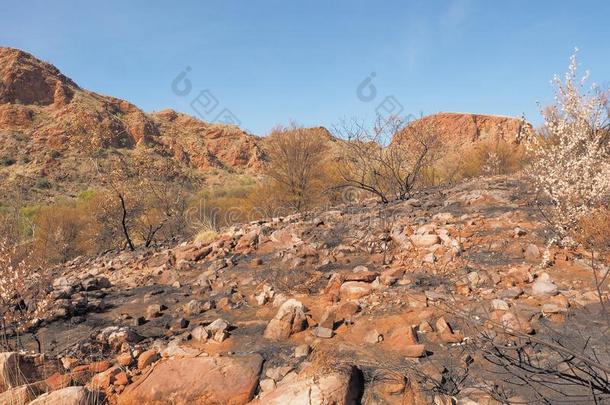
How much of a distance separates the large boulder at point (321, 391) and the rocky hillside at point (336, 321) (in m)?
0.01

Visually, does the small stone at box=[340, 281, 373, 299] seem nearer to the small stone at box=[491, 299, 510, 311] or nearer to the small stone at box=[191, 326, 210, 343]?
the small stone at box=[491, 299, 510, 311]

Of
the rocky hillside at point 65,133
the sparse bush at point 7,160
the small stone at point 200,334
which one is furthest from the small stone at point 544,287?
the sparse bush at point 7,160

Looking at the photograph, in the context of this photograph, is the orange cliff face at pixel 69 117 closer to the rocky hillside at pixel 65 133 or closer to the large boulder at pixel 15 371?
the rocky hillside at pixel 65 133

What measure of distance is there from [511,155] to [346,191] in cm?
944

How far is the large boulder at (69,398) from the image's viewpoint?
3084 mm

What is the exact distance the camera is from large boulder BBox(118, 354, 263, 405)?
3.26 metres

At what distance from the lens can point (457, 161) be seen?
63.4 feet

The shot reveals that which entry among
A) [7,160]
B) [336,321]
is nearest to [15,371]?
[336,321]

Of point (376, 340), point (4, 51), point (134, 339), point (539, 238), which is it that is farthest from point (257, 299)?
point (4, 51)

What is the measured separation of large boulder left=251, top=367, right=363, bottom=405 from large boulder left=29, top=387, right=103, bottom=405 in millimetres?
1285

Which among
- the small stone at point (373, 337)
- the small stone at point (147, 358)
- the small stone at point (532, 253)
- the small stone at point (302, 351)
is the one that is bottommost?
the small stone at point (373, 337)

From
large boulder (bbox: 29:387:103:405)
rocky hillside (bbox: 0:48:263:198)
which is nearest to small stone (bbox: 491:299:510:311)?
large boulder (bbox: 29:387:103:405)

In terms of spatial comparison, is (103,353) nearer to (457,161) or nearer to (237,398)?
(237,398)

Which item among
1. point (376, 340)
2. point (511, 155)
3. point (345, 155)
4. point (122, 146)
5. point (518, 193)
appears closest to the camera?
point (376, 340)
